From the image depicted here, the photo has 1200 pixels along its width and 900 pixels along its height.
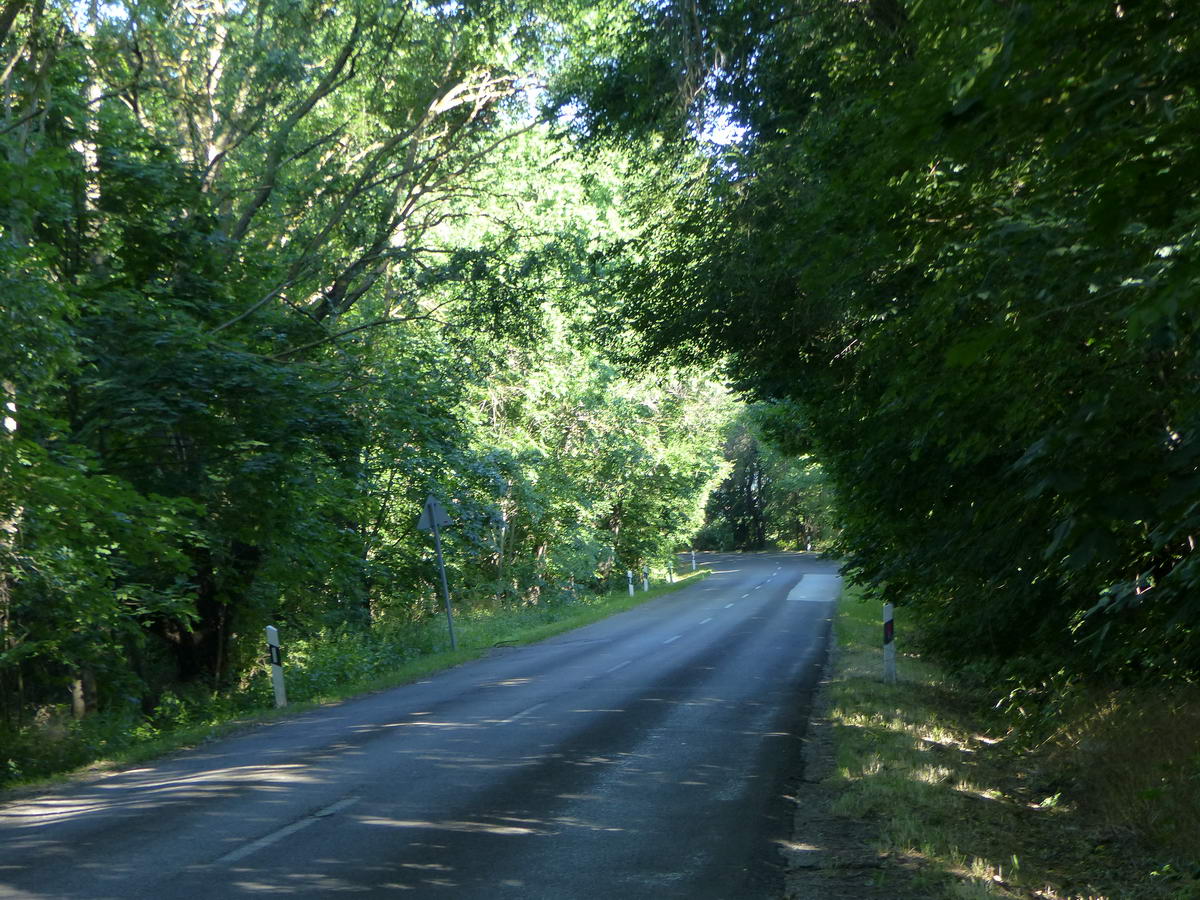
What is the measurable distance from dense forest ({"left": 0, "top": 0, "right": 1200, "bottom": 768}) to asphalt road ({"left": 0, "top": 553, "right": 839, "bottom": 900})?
2.44 m

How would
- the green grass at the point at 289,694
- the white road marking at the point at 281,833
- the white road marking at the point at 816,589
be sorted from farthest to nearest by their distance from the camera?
1. the white road marking at the point at 816,589
2. the green grass at the point at 289,694
3. the white road marking at the point at 281,833

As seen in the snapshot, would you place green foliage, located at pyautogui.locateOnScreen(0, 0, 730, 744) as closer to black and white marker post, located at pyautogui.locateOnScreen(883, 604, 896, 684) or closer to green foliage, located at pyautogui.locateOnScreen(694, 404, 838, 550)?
black and white marker post, located at pyautogui.locateOnScreen(883, 604, 896, 684)

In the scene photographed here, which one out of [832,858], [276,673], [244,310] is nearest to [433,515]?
[244,310]

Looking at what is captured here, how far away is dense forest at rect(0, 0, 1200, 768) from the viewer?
15.4 feet

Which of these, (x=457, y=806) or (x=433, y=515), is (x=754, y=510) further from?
(x=457, y=806)

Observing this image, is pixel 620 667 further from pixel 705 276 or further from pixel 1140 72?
pixel 1140 72

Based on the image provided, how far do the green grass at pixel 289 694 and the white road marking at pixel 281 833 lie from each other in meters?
3.57

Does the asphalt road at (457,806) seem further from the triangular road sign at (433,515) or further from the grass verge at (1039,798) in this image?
the triangular road sign at (433,515)

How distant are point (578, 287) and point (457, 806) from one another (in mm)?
13064

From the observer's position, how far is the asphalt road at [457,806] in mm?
6109

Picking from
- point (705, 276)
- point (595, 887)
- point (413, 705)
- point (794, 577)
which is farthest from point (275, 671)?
point (794, 577)

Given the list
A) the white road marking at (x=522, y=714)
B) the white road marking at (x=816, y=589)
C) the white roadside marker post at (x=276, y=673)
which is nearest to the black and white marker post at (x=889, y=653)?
the white road marking at (x=522, y=714)

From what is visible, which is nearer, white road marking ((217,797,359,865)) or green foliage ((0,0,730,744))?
white road marking ((217,797,359,865))

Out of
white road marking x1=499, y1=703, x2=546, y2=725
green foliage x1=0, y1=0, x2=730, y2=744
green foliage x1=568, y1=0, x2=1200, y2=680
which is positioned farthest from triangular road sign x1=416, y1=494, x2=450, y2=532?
white road marking x1=499, y1=703, x2=546, y2=725
